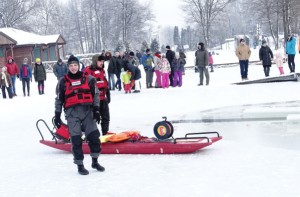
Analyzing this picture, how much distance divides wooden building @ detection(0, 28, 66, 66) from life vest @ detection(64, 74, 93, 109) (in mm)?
35739

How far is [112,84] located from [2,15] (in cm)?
4948

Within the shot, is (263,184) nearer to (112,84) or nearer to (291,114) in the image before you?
(291,114)

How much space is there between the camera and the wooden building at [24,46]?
4028 centimetres

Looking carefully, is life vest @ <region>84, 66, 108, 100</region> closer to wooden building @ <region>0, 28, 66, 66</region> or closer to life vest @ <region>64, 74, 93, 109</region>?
life vest @ <region>64, 74, 93, 109</region>

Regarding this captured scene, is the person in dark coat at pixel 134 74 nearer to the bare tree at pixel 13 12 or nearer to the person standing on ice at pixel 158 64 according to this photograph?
the person standing on ice at pixel 158 64

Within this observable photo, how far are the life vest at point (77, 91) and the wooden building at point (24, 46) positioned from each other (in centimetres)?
3574

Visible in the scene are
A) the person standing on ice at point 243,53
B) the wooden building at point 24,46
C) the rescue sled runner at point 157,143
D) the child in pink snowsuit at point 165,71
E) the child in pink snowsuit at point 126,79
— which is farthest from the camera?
the wooden building at point 24,46

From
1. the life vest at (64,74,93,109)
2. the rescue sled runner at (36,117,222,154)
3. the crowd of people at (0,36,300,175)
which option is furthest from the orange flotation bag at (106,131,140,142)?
the life vest at (64,74,93,109)

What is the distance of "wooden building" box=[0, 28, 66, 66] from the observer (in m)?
40.3

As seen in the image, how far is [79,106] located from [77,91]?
0.67ft

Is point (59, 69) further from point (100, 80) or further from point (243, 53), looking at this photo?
point (100, 80)

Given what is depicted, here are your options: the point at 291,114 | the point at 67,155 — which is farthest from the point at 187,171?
the point at 291,114

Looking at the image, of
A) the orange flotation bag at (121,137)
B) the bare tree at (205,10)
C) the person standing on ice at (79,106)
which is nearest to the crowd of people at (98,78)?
the person standing on ice at (79,106)

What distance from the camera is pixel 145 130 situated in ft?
30.1
